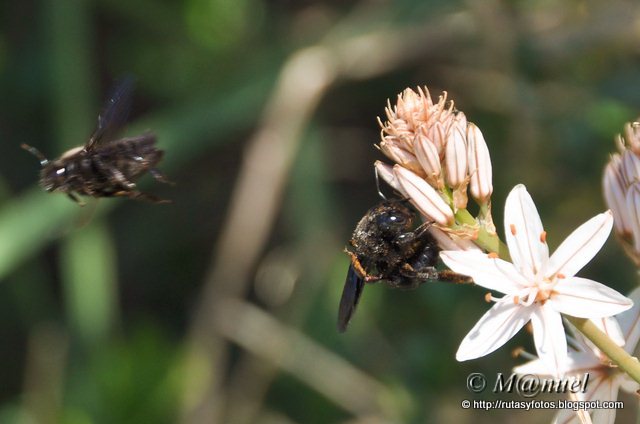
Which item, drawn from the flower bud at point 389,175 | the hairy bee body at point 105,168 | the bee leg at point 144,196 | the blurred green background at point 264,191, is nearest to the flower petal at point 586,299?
the flower bud at point 389,175

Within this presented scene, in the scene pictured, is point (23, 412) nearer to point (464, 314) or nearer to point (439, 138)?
point (464, 314)

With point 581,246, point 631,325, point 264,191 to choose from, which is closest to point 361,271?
point 581,246

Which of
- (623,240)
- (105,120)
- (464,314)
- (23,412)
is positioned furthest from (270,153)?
(623,240)

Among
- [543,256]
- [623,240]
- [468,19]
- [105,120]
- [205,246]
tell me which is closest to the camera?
[543,256]

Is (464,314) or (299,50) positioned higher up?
(299,50)

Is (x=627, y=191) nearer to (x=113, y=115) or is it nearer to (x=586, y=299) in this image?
(x=586, y=299)

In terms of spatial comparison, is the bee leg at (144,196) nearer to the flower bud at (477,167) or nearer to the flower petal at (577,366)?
the flower bud at (477,167)
